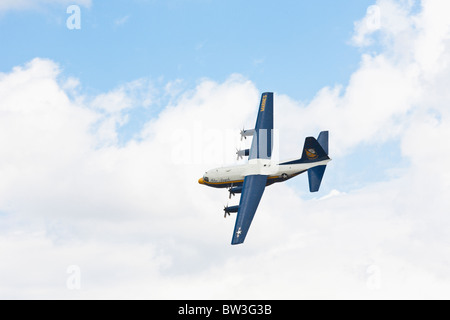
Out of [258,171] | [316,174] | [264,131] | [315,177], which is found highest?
[264,131]

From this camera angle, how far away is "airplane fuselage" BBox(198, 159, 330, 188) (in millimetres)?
70000

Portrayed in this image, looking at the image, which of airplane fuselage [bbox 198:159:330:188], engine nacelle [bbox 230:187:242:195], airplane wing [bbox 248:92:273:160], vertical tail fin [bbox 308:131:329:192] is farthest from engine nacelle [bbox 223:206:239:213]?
airplane wing [bbox 248:92:273:160]

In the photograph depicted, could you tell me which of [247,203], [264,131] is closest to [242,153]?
[264,131]

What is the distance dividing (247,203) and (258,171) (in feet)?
20.4

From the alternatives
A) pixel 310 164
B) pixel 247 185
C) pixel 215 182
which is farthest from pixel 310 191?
pixel 215 182

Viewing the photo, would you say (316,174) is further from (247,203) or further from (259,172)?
(247,203)

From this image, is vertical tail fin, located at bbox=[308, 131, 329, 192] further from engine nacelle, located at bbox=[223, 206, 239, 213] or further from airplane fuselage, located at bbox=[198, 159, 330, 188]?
engine nacelle, located at bbox=[223, 206, 239, 213]

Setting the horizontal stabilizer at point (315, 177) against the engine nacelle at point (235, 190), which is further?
the engine nacelle at point (235, 190)

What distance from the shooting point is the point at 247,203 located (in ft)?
216

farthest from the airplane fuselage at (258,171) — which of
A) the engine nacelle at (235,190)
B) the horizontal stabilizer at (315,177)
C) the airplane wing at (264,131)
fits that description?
the airplane wing at (264,131)

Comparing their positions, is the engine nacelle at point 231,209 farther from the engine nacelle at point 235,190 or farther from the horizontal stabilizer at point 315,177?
the horizontal stabilizer at point 315,177

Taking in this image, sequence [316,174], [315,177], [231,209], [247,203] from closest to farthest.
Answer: [231,209] < [247,203] < [315,177] < [316,174]

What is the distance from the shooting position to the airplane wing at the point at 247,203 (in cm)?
6037

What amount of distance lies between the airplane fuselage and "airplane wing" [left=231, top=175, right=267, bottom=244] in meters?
1.11
